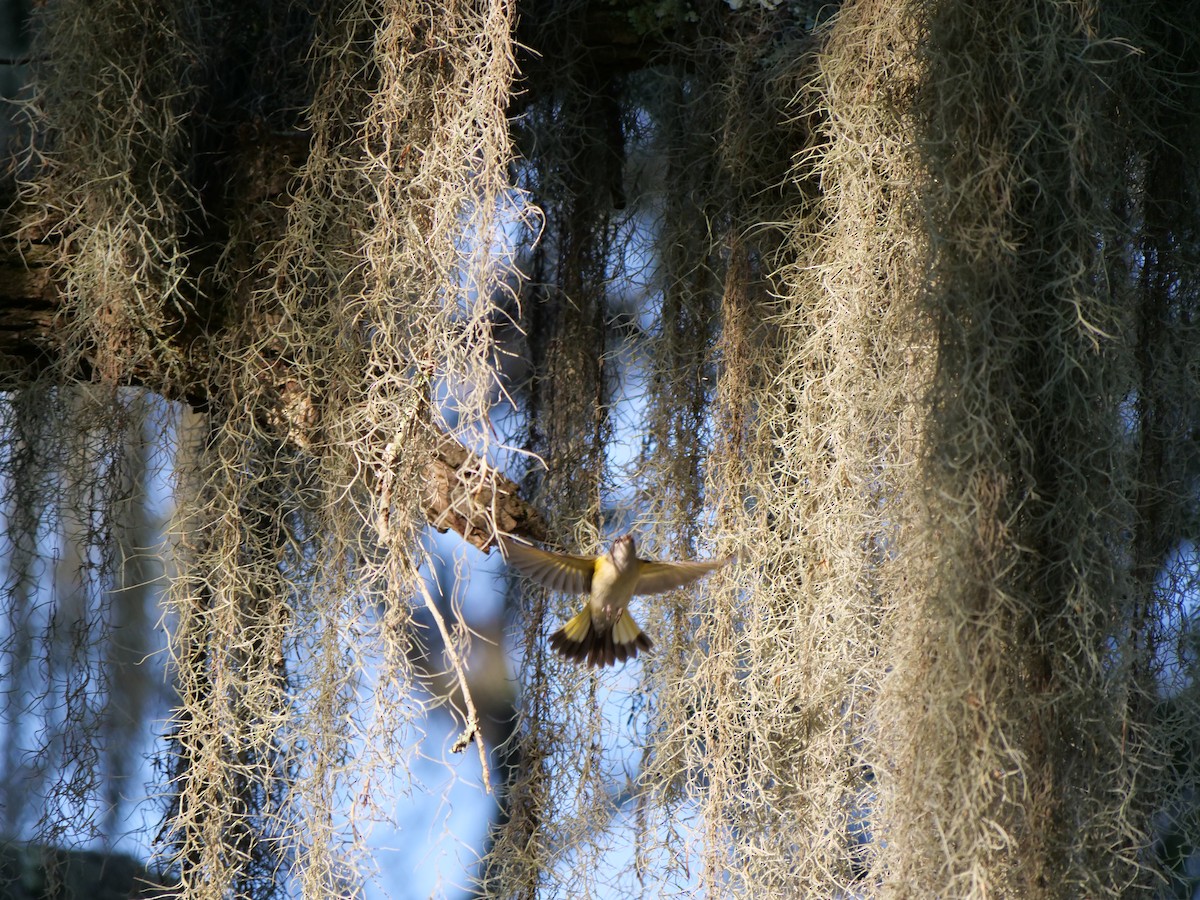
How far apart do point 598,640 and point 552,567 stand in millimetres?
156

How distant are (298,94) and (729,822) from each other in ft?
4.27

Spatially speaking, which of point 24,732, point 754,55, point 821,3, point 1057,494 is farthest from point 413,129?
point 24,732

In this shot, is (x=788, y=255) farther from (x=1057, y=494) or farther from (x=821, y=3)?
(x=1057, y=494)

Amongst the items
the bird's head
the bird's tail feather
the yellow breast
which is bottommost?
the bird's tail feather

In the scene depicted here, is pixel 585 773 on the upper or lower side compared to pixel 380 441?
lower

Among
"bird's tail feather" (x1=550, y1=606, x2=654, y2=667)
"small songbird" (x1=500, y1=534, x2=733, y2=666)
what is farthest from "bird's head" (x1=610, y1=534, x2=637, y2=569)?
"bird's tail feather" (x1=550, y1=606, x2=654, y2=667)

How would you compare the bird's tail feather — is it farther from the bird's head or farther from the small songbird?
the bird's head

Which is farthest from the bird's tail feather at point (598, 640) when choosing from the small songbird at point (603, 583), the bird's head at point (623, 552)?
the bird's head at point (623, 552)

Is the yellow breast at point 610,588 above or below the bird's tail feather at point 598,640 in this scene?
above

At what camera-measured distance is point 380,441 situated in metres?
1.67

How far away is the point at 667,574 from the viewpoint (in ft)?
5.69

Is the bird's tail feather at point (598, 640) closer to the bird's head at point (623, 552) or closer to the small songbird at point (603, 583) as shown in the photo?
the small songbird at point (603, 583)

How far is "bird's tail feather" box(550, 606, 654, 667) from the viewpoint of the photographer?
178 centimetres

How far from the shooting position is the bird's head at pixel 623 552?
1.65 m
